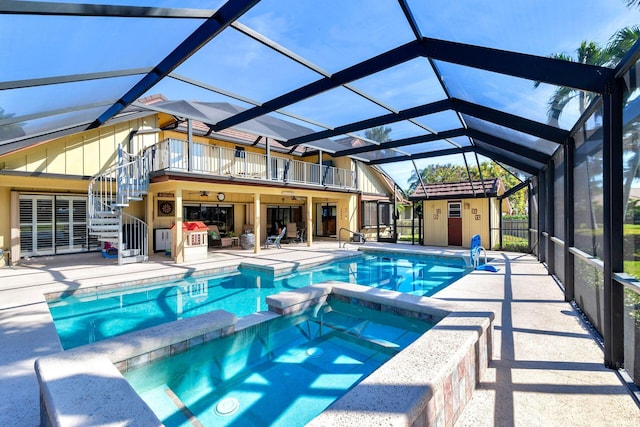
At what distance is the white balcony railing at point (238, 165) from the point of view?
9.91 m

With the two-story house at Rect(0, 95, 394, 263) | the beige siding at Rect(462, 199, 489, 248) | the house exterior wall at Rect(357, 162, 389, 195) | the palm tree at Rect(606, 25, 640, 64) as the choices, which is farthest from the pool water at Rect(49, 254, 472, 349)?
the house exterior wall at Rect(357, 162, 389, 195)

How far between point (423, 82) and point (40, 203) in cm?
1205

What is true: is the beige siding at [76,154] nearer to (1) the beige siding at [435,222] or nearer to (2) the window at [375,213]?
(2) the window at [375,213]

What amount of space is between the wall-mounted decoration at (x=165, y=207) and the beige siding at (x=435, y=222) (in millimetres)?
11290

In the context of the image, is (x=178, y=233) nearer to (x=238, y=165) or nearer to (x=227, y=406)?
(x=238, y=165)

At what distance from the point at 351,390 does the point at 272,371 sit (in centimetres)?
177

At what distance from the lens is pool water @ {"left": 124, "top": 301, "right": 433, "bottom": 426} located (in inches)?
117

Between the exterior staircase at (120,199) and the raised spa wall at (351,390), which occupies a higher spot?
the exterior staircase at (120,199)

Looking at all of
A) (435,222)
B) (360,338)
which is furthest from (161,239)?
(435,222)

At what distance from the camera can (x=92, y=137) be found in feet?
32.6

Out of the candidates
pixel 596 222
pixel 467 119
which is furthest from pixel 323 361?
pixel 467 119

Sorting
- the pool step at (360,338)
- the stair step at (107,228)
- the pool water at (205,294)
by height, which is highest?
the stair step at (107,228)

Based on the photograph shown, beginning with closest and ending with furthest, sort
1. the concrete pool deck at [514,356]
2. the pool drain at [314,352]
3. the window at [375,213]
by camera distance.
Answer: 1. the concrete pool deck at [514,356]
2. the pool drain at [314,352]
3. the window at [375,213]

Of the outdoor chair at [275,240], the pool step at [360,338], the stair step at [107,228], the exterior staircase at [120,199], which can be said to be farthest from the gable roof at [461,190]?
the stair step at [107,228]
